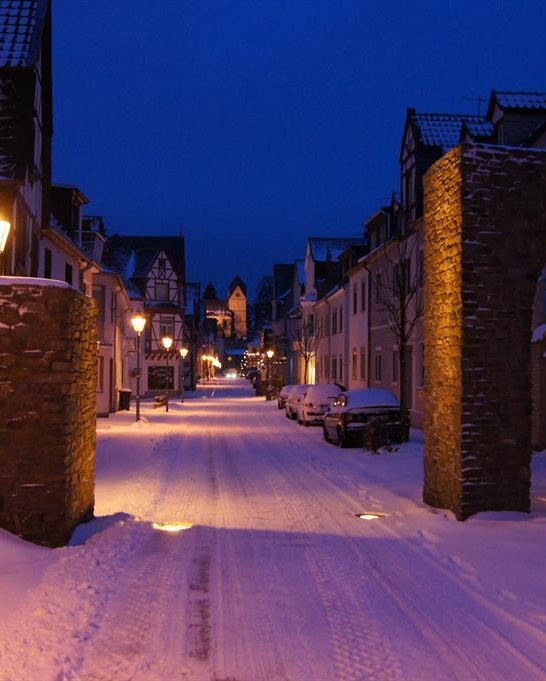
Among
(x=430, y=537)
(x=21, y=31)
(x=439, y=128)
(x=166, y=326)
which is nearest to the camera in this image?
(x=430, y=537)

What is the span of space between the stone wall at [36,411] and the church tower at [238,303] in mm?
174919

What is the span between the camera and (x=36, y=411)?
866cm

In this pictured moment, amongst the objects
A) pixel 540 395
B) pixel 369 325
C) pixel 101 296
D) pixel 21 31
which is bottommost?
pixel 540 395

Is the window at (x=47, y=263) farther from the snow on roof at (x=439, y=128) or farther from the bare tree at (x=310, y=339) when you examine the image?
the bare tree at (x=310, y=339)

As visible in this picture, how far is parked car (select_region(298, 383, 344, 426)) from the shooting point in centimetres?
3047

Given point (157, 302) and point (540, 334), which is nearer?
point (540, 334)

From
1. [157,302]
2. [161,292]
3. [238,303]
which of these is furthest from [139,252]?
[238,303]

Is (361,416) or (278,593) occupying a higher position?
(361,416)

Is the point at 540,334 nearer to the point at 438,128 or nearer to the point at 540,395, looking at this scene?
the point at 540,395

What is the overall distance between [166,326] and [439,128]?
38833 mm

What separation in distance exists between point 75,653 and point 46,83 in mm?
19458

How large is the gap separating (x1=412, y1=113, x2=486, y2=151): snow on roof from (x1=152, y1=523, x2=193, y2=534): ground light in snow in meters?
19.8

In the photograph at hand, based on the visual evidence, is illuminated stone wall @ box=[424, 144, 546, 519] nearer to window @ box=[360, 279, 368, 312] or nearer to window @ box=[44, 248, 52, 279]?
window @ box=[44, 248, 52, 279]

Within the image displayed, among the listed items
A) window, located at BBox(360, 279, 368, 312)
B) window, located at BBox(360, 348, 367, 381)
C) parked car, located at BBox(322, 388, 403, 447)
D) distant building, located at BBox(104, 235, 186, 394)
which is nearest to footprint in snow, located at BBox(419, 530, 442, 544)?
parked car, located at BBox(322, 388, 403, 447)
